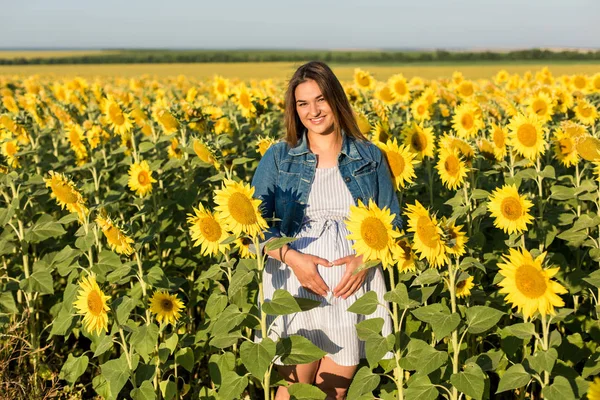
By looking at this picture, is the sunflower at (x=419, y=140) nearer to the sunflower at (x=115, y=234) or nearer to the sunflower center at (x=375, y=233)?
the sunflower center at (x=375, y=233)

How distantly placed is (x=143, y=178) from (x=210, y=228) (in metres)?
1.51

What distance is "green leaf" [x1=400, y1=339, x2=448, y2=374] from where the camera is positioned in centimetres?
261

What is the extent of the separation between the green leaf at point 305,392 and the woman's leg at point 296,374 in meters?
0.15

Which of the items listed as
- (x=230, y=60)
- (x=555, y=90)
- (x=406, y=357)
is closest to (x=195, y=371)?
(x=406, y=357)

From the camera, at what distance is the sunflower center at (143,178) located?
4.36 meters

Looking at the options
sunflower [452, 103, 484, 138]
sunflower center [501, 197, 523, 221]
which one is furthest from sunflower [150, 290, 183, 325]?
sunflower [452, 103, 484, 138]

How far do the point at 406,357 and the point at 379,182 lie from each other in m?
0.90

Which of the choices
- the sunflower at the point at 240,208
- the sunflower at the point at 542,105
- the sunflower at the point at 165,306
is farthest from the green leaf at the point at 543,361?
the sunflower at the point at 542,105

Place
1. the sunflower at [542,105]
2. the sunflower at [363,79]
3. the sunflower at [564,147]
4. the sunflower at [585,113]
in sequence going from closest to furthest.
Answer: the sunflower at [564,147] < the sunflower at [542,105] < the sunflower at [585,113] < the sunflower at [363,79]

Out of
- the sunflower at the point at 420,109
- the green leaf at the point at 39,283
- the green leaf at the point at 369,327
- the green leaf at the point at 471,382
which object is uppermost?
the sunflower at the point at 420,109

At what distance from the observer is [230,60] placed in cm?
5553

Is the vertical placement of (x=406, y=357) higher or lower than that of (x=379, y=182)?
lower

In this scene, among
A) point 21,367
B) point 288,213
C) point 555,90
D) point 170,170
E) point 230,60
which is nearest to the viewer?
point 288,213

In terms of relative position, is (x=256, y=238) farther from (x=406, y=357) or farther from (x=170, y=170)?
(x=170, y=170)
